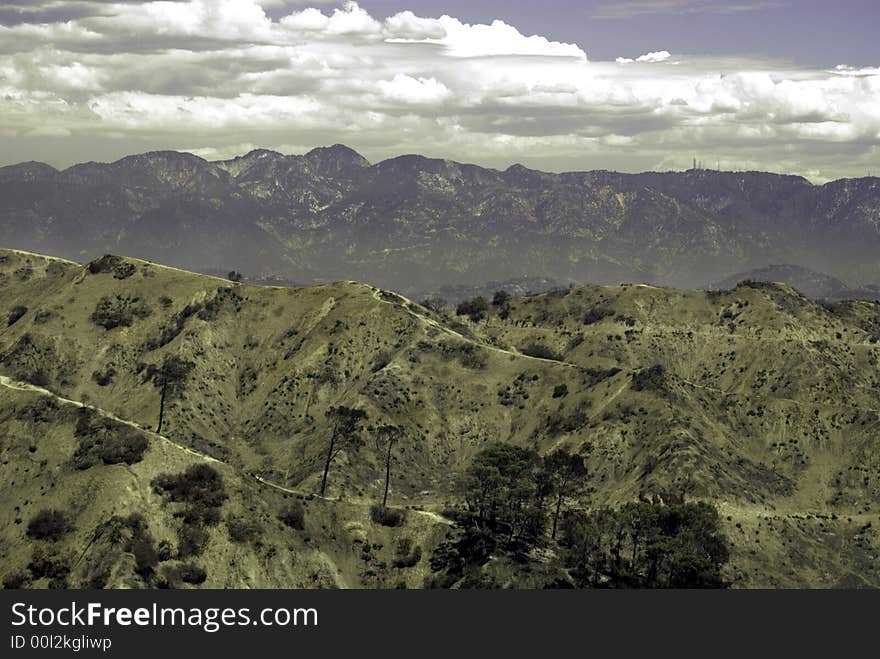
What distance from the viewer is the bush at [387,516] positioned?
118500mm

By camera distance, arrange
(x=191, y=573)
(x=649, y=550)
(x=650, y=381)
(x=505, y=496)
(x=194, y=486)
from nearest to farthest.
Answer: (x=191, y=573)
(x=649, y=550)
(x=194, y=486)
(x=505, y=496)
(x=650, y=381)

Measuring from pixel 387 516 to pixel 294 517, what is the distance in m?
11.8

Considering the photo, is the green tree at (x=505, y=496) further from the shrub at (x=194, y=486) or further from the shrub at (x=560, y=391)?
the shrub at (x=560, y=391)

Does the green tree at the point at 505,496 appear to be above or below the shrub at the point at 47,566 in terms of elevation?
above

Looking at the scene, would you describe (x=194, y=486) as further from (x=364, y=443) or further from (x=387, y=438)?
(x=387, y=438)

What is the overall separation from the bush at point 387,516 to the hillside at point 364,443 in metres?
0.98

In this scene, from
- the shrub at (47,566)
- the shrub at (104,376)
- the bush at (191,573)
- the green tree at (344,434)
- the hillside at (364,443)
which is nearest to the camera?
the shrub at (47,566)

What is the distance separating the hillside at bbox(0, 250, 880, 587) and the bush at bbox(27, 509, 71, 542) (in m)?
1.05

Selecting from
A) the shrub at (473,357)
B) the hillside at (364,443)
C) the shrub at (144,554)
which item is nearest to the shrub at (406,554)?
the hillside at (364,443)

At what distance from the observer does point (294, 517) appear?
114375 mm

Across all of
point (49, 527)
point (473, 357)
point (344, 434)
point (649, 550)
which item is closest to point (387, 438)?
point (344, 434)

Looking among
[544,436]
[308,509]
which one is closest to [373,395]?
[544,436]

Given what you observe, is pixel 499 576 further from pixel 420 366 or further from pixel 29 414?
pixel 420 366

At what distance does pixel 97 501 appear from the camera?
108000 millimetres
